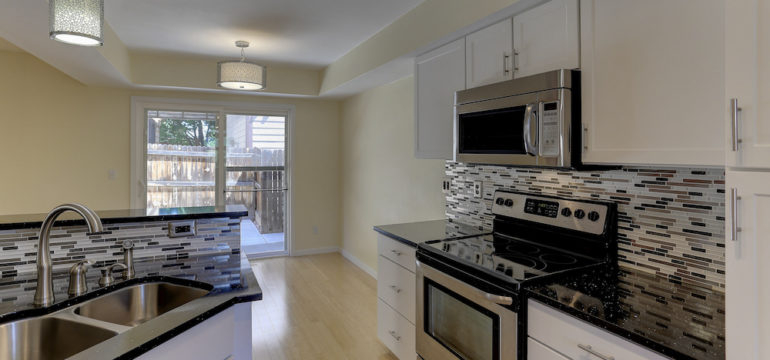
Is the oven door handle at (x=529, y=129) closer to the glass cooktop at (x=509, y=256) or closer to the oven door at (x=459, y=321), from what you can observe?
the glass cooktop at (x=509, y=256)

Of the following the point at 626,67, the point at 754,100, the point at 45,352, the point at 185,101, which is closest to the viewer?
the point at 754,100

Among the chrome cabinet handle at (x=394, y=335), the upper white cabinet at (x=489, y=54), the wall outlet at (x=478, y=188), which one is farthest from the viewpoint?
the wall outlet at (x=478, y=188)

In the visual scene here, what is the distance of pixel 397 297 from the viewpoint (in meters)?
2.51

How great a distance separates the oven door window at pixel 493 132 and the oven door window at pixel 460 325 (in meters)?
0.76

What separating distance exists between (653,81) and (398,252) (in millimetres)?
1593

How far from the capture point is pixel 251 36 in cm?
352

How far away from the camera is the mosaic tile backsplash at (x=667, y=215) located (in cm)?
147

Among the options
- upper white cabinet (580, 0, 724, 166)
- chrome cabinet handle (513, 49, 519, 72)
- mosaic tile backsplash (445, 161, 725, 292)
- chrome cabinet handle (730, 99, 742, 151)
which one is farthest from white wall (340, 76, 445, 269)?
chrome cabinet handle (730, 99, 742, 151)

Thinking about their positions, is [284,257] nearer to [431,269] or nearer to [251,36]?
[251,36]

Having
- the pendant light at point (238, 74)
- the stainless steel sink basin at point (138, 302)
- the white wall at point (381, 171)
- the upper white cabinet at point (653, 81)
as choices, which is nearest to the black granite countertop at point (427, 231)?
the white wall at point (381, 171)

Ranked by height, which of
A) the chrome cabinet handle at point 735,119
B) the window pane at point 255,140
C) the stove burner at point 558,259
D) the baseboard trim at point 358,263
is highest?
the window pane at point 255,140

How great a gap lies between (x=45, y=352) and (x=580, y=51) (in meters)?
2.27

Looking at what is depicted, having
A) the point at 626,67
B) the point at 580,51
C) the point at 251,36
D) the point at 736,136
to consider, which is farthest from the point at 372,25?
the point at 736,136

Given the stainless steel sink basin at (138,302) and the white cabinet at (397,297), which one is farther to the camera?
the white cabinet at (397,297)
